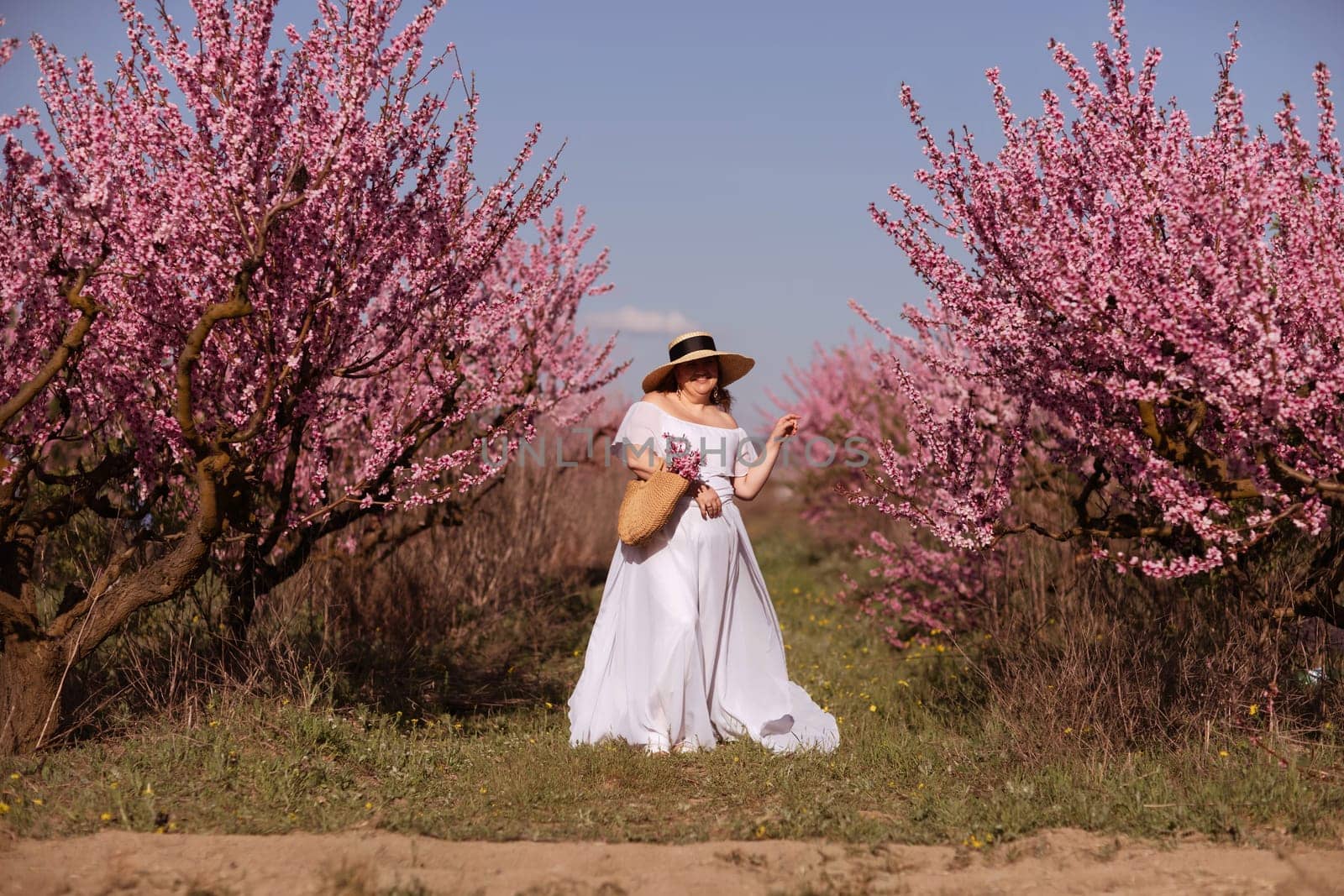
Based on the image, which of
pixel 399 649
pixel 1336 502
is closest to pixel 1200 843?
pixel 1336 502

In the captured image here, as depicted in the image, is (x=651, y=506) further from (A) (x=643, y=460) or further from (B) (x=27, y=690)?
(B) (x=27, y=690)

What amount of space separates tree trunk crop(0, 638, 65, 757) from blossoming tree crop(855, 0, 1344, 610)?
3967mm

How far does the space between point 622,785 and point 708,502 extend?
1386 millimetres

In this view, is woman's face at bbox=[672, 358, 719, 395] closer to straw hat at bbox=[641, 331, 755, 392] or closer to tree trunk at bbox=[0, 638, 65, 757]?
straw hat at bbox=[641, 331, 755, 392]

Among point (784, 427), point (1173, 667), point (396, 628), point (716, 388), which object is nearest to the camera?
point (784, 427)

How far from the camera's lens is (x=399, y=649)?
7180 mm

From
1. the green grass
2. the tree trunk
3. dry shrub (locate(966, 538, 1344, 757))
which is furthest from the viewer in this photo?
dry shrub (locate(966, 538, 1344, 757))

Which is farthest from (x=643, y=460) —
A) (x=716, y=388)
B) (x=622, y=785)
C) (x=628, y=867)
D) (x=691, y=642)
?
(x=628, y=867)

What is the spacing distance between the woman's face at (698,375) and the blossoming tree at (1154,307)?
1001 millimetres

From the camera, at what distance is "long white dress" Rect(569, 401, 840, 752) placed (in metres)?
5.35

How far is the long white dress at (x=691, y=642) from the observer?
535 centimetres

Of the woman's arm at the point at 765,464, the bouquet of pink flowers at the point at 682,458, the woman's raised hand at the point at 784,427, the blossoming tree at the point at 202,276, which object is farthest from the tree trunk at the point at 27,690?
the woman's raised hand at the point at 784,427

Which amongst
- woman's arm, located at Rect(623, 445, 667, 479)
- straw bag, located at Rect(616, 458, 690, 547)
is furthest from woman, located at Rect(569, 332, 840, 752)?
straw bag, located at Rect(616, 458, 690, 547)

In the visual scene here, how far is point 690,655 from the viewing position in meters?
5.33
